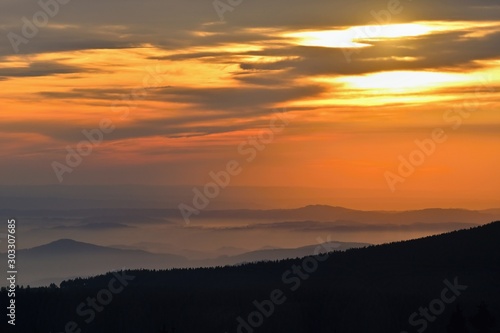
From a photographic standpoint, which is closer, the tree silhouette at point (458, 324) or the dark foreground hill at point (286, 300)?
the tree silhouette at point (458, 324)

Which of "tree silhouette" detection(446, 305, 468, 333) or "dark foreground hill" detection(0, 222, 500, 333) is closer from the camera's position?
"tree silhouette" detection(446, 305, 468, 333)

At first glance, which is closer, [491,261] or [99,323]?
[99,323]

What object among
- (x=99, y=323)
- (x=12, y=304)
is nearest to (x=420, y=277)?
(x=99, y=323)

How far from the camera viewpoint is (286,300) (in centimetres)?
15462

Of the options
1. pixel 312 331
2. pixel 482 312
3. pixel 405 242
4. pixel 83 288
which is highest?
pixel 405 242

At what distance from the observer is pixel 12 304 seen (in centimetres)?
14312

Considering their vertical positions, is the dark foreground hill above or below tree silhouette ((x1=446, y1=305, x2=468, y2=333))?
above

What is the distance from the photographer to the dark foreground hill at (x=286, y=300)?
14412 centimetres

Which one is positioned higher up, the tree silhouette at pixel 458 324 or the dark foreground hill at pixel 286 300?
the dark foreground hill at pixel 286 300

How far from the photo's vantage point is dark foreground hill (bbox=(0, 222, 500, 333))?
144125mm

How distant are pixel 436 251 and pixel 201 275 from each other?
35.1m

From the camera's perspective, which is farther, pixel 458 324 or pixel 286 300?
pixel 286 300

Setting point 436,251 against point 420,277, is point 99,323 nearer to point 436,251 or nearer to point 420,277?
point 420,277

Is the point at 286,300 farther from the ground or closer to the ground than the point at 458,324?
farther from the ground
